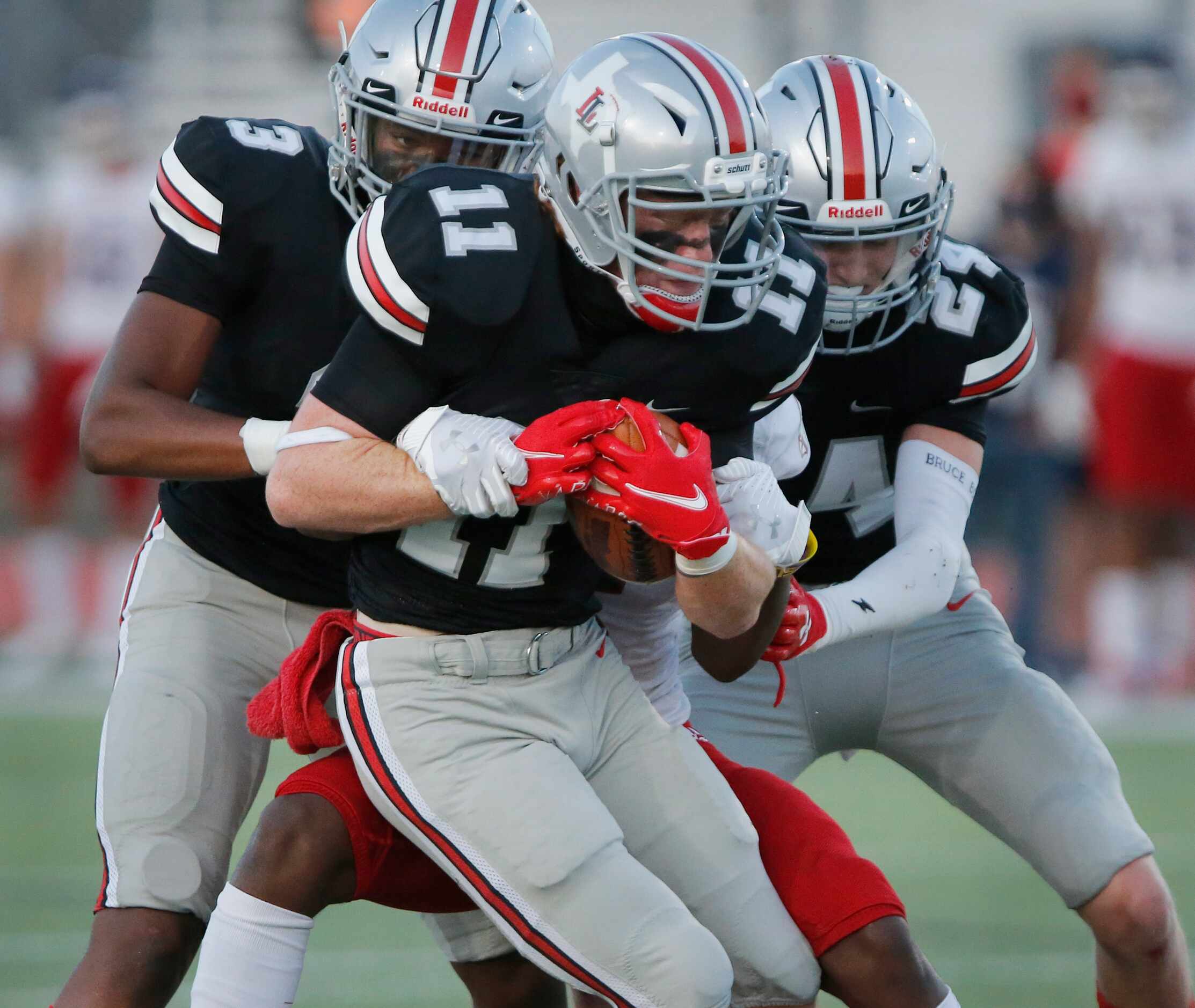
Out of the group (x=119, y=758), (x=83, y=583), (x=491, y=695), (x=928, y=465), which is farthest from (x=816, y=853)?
(x=83, y=583)

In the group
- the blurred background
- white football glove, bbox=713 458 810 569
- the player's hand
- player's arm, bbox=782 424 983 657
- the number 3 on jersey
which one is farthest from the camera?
the blurred background

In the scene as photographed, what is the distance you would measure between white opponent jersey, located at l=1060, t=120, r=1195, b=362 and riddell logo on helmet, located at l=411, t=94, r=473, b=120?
17.0 feet

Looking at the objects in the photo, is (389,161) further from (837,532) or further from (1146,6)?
(1146,6)

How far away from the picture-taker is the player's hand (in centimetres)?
279

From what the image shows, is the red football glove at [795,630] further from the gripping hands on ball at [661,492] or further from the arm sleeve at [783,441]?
the gripping hands on ball at [661,492]

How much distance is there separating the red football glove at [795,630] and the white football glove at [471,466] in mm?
585

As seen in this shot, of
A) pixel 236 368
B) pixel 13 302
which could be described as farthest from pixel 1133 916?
pixel 13 302

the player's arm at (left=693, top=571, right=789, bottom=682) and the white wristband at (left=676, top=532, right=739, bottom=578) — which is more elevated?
the white wristband at (left=676, top=532, right=739, bottom=578)

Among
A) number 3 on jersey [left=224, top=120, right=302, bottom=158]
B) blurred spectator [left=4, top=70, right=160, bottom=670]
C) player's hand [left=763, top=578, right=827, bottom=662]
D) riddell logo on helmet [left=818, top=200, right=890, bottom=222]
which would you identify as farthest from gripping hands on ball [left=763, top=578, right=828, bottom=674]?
blurred spectator [left=4, top=70, right=160, bottom=670]

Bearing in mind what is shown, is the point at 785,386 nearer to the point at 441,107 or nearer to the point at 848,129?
the point at 848,129

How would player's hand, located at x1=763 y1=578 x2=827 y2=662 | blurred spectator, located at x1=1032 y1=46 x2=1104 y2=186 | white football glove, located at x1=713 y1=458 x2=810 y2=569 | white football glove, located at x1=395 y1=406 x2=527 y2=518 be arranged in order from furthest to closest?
blurred spectator, located at x1=1032 y1=46 x2=1104 y2=186 < player's hand, located at x1=763 y1=578 x2=827 y2=662 < white football glove, located at x1=713 y1=458 x2=810 y2=569 < white football glove, located at x1=395 y1=406 x2=527 y2=518

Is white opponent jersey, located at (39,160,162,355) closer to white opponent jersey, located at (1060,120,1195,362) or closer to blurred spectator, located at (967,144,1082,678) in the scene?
blurred spectator, located at (967,144,1082,678)

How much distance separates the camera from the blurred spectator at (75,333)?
8.12 m

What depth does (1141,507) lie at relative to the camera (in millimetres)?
7641
